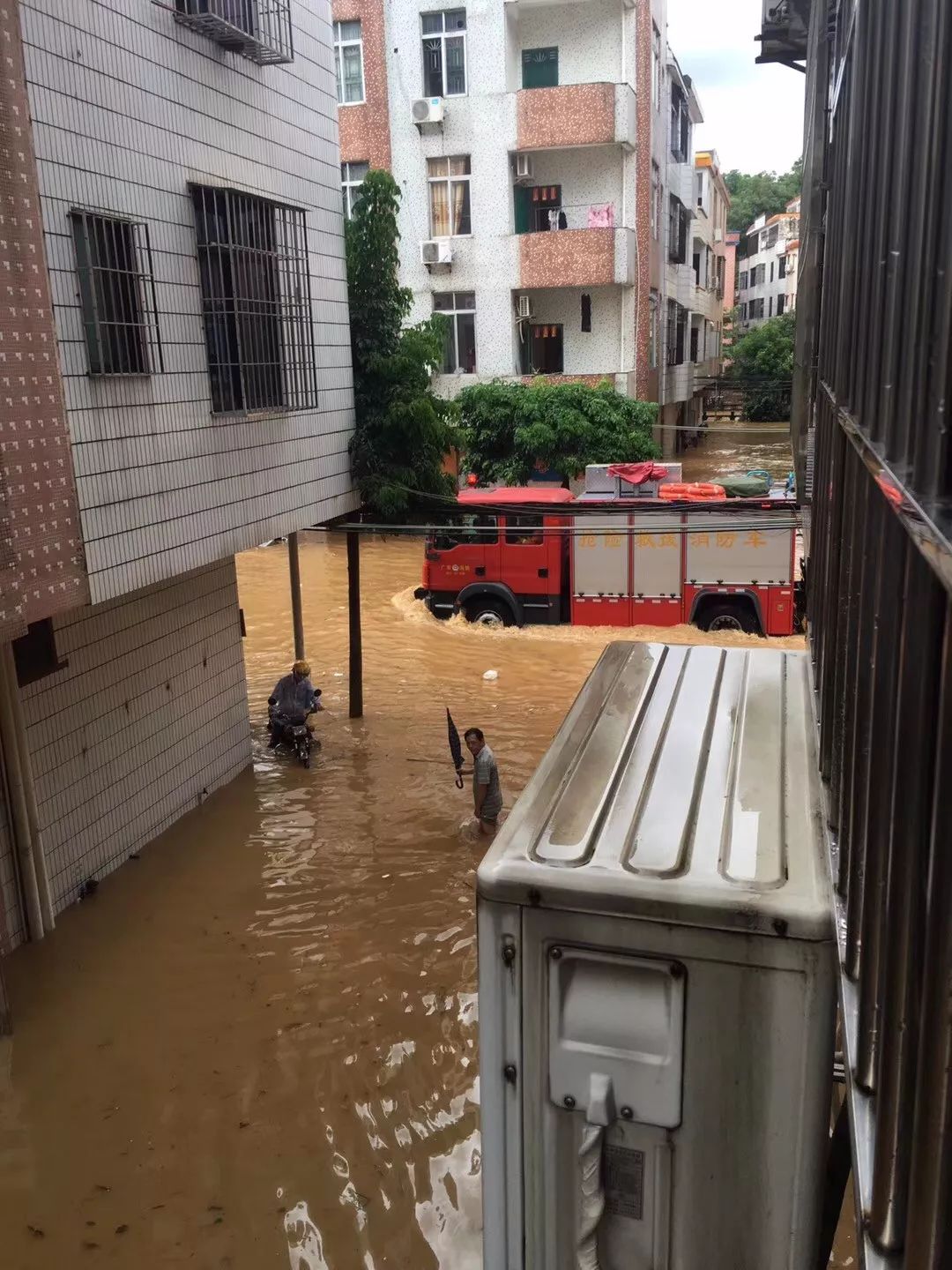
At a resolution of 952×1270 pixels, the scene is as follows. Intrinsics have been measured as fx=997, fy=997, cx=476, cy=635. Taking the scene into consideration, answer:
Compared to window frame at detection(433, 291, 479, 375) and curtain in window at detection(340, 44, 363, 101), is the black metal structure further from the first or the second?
curtain in window at detection(340, 44, 363, 101)

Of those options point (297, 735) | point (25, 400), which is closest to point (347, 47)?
point (297, 735)

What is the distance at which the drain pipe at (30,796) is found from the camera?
21.2ft

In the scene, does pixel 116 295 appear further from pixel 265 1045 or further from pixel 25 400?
pixel 265 1045

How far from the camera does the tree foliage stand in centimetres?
6022

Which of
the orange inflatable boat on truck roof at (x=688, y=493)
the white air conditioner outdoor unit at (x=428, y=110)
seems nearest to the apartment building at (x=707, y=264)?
the white air conditioner outdoor unit at (x=428, y=110)

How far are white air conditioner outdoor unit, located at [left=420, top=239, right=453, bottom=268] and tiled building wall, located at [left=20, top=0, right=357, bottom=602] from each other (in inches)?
457

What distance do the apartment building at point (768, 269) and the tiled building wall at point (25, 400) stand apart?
4780 cm

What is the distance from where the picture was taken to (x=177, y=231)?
A: 7.24 meters

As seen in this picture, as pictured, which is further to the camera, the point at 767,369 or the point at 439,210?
the point at 767,369

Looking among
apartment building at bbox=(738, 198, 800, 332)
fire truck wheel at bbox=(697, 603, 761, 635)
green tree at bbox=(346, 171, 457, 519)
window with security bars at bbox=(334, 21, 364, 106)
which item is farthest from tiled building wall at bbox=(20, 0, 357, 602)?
apartment building at bbox=(738, 198, 800, 332)

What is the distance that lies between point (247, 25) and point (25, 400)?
4290 mm

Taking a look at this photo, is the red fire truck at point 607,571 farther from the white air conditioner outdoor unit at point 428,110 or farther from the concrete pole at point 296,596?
the white air conditioner outdoor unit at point 428,110

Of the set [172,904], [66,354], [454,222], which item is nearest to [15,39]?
[66,354]

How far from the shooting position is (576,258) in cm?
2075
